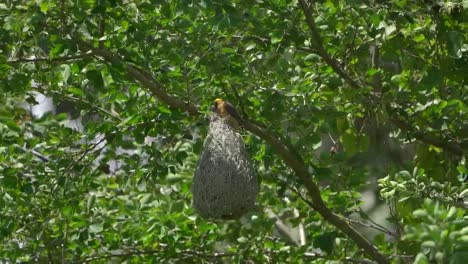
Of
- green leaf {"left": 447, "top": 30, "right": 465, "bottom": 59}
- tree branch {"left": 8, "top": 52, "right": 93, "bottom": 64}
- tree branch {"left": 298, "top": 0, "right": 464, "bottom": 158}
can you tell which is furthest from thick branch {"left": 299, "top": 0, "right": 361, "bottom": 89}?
tree branch {"left": 8, "top": 52, "right": 93, "bottom": 64}

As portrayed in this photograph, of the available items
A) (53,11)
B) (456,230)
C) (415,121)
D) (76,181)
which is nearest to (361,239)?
(415,121)

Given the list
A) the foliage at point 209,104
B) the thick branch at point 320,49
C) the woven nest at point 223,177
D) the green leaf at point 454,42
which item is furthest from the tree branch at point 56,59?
the green leaf at point 454,42

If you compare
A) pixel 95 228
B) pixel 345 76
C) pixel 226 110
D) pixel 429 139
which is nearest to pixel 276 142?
pixel 226 110

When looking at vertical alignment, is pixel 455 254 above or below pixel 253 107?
below

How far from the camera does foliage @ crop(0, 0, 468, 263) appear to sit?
15.3 ft

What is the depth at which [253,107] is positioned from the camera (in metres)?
5.12

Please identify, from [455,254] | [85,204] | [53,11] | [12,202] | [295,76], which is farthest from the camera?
[85,204]

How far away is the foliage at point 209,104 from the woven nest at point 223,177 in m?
0.23

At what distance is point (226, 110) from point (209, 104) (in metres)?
0.46

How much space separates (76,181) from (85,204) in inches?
23.5

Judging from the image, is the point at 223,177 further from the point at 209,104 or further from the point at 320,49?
the point at 320,49

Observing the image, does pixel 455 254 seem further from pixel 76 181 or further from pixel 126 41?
pixel 76 181

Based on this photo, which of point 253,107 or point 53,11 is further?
point 253,107

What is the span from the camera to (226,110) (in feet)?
14.5
